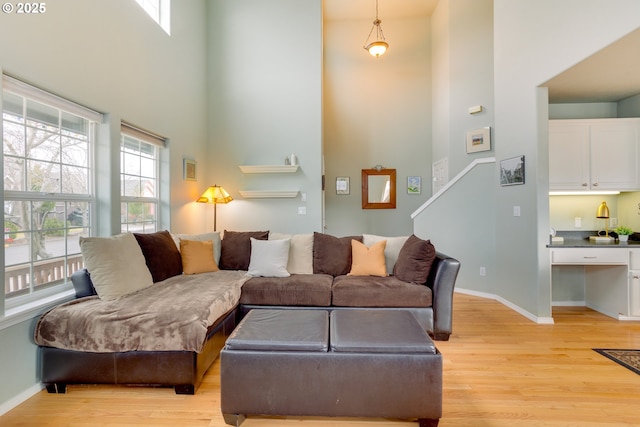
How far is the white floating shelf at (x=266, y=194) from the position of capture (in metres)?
4.49

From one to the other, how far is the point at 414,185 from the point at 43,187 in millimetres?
5507

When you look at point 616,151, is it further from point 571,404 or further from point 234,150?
point 234,150

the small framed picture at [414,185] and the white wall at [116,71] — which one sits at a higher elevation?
the white wall at [116,71]

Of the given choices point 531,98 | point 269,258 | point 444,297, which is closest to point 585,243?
point 531,98

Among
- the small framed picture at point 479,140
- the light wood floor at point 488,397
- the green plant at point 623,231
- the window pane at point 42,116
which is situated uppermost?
the small framed picture at point 479,140

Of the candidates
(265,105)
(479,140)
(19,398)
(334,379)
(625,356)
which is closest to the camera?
(334,379)

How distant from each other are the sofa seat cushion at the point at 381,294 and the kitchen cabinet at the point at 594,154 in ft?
6.95

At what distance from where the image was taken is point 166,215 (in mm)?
3734

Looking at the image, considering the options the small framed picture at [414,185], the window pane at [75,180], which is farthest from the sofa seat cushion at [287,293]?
the small framed picture at [414,185]

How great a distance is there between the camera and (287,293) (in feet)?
9.53

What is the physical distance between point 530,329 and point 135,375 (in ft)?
11.3

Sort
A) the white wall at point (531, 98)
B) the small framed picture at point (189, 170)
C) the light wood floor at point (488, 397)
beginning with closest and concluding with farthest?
the light wood floor at point (488, 397) → the white wall at point (531, 98) → the small framed picture at point (189, 170)

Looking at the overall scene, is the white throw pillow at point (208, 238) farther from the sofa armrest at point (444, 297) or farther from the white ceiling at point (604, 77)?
the white ceiling at point (604, 77)

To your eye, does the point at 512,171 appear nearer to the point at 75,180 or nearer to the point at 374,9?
the point at 374,9
